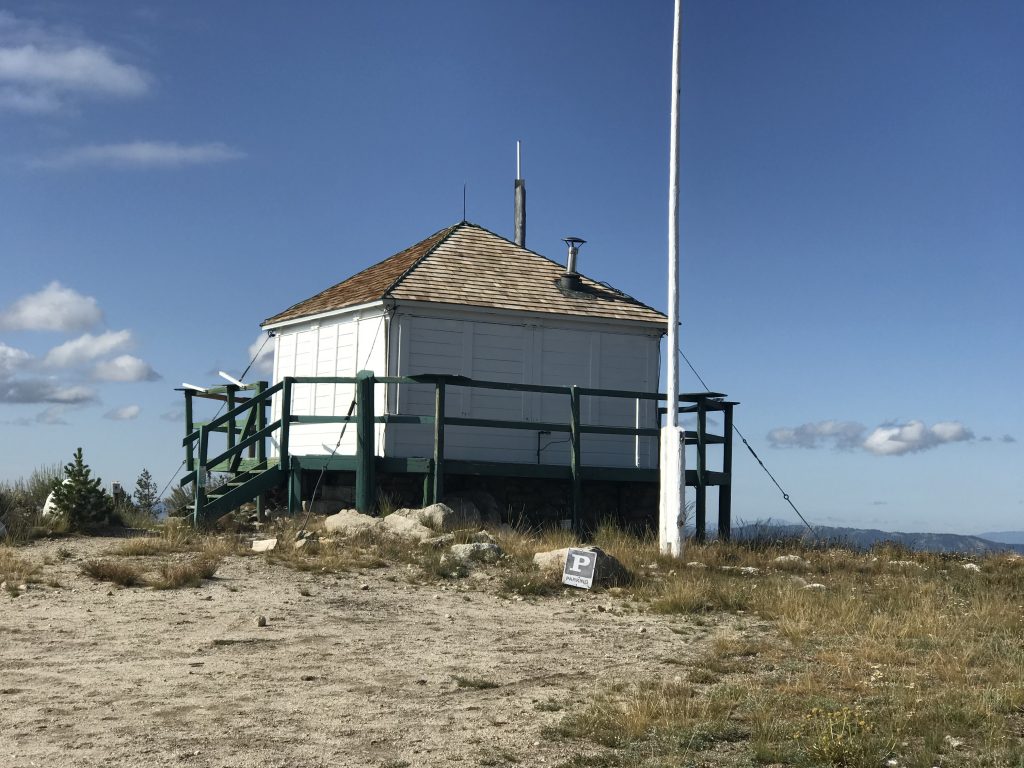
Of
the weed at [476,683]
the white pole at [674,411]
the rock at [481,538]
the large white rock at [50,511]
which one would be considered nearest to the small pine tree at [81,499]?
the large white rock at [50,511]

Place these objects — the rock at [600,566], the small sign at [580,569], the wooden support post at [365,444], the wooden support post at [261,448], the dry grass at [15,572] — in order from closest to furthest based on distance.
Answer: the dry grass at [15,572], the small sign at [580,569], the rock at [600,566], the wooden support post at [365,444], the wooden support post at [261,448]

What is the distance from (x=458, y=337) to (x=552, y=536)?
5.07 metres

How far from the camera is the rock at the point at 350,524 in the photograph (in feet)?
49.8

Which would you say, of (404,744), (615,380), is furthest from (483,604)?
(615,380)

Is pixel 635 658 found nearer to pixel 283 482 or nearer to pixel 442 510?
pixel 442 510

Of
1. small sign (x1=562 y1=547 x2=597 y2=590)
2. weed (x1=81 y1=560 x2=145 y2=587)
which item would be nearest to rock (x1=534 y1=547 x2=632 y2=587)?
small sign (x1=562 y1=547 x2=597 y2=590)

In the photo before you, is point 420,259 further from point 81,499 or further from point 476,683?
point 476,683

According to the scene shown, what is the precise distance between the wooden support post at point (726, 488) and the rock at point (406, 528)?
6489 millimetres

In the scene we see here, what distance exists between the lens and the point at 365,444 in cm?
1739

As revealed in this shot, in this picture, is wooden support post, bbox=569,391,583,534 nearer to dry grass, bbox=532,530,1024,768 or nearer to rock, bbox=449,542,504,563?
dry grass, bbox=532,530,1024,768

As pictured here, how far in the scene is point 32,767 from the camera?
5969 mm

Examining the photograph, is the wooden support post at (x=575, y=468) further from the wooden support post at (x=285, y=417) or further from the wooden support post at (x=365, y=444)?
the wooden support post at (x=285, y=417)

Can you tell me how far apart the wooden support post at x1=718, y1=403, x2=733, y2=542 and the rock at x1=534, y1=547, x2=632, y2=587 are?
679cm

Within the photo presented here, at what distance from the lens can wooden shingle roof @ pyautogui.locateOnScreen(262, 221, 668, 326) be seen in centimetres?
1928
